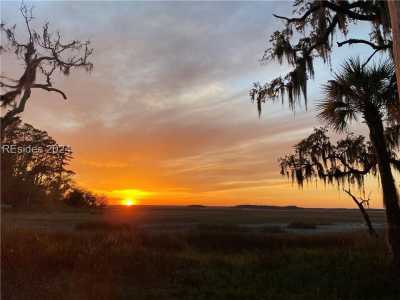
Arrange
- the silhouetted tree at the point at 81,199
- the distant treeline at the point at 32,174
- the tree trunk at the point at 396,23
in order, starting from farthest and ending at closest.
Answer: the silhouetted tree at the point at 81,199, the distant treeline at the point at 32,174, the tree trunk at the point at 396,23

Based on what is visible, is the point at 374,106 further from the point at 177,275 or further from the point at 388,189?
the point at 177,275

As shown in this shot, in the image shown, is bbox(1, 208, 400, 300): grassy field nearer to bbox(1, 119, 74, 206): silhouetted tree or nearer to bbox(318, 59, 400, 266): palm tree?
bbox(318, 59, 400, 266): palm tree

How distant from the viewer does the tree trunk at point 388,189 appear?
39.9 ft

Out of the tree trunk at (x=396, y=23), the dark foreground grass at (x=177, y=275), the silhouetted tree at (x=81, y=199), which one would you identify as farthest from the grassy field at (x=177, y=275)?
the silhouetted tree at (x=81, y=199)

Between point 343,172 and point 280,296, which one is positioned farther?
point 343,172

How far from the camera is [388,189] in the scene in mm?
12422

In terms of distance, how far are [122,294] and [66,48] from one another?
8.92 m

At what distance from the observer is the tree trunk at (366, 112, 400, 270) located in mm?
12164

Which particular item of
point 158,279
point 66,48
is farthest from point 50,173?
point 158,279

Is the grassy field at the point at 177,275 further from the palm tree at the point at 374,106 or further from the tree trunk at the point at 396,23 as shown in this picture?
the tree trunk at the point at 396,23

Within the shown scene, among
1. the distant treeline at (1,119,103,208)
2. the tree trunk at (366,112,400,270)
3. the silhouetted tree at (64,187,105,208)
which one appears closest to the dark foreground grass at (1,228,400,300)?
the tree trunk at (366,112,400,270)

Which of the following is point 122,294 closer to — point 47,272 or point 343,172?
point 47,272

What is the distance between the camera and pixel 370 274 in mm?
11727

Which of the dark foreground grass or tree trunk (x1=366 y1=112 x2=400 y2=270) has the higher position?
tree trunk (x1=366 y1=112 x2=400 y2=270)
